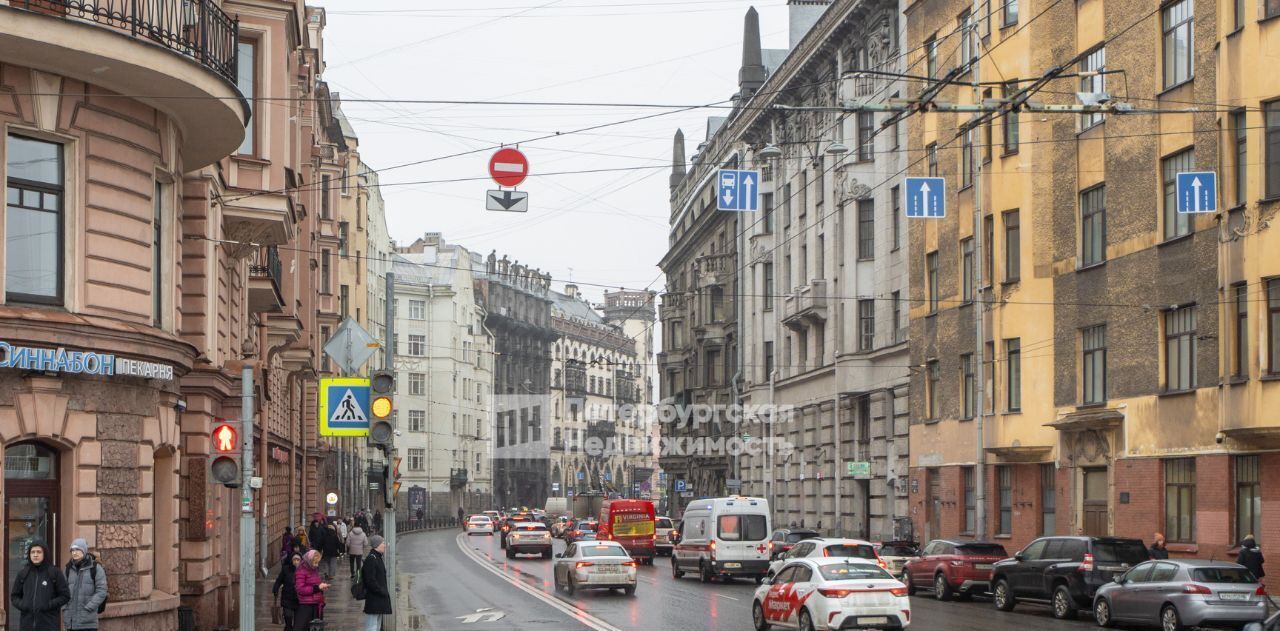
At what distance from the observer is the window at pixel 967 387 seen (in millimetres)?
45000

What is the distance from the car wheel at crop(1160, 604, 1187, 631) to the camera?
24.6m

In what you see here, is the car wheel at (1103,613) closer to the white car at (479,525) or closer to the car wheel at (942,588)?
the car wheel at (942,588)

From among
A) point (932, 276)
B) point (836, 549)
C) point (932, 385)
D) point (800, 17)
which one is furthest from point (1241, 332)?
point (800, 17)

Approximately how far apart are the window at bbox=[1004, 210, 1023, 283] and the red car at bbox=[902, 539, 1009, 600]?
9544 millimetres

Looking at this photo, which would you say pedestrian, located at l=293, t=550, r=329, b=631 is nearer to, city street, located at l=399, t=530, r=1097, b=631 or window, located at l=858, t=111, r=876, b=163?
city street, located at l=399, t=530, r=1097, b=631

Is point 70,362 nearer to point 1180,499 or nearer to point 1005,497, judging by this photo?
point 1180,499

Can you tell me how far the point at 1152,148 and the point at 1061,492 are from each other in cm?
959

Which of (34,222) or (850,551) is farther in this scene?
(850,551)

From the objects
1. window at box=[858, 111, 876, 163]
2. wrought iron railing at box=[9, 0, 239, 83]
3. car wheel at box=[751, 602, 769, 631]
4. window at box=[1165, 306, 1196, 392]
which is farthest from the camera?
window at box=[858, 111, 876, 163]

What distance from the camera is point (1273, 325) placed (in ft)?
99.9

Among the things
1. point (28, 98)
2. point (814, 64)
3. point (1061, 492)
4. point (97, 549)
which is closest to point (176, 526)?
point (97, 549)

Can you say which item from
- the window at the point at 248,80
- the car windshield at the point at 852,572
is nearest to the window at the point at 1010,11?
the car windshield at the point at 852,572

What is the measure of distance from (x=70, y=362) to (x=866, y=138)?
38851 millimetres

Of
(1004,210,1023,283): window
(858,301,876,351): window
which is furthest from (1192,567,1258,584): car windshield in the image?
(858,301,876,351): window
